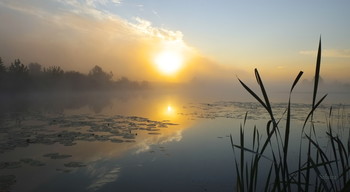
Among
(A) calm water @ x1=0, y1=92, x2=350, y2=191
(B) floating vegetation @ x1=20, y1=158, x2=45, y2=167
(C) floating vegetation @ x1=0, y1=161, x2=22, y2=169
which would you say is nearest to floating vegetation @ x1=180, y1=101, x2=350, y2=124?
(A) calm water @ x1=0, y1=92, x2=350, y2=191

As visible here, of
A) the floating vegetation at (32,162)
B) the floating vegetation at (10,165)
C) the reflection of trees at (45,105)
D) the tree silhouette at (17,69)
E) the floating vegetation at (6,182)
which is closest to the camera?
the floating vegetation at (6,182)

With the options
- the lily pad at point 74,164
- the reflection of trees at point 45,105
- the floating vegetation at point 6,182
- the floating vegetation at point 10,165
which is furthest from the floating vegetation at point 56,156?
the reflection of trees at point 45,105

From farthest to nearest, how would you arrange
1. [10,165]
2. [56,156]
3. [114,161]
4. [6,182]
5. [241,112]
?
[241,112] → [56,156] → [114,161] → [10,165] → [6,182]

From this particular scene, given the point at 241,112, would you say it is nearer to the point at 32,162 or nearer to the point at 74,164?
the point at 74,164

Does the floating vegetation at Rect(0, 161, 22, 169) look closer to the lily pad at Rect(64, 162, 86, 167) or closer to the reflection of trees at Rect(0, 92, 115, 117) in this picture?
the lily pad at Rect(64, 162, 86, 167)

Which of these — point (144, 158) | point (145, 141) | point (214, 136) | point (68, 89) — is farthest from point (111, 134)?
point (68, 89)

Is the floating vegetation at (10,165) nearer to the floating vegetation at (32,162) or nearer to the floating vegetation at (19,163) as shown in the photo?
the floating vegetation at (19,163)

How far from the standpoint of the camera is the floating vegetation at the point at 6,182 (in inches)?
282

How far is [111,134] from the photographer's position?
16734 mm

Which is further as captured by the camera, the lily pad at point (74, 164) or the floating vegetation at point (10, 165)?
the lily pad at point (74, 164)

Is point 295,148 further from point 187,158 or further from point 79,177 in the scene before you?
point 79,177

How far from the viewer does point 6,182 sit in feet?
25.0

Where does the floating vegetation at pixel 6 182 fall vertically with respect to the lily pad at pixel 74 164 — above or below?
above

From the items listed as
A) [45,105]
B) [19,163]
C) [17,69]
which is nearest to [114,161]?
[19,163]
